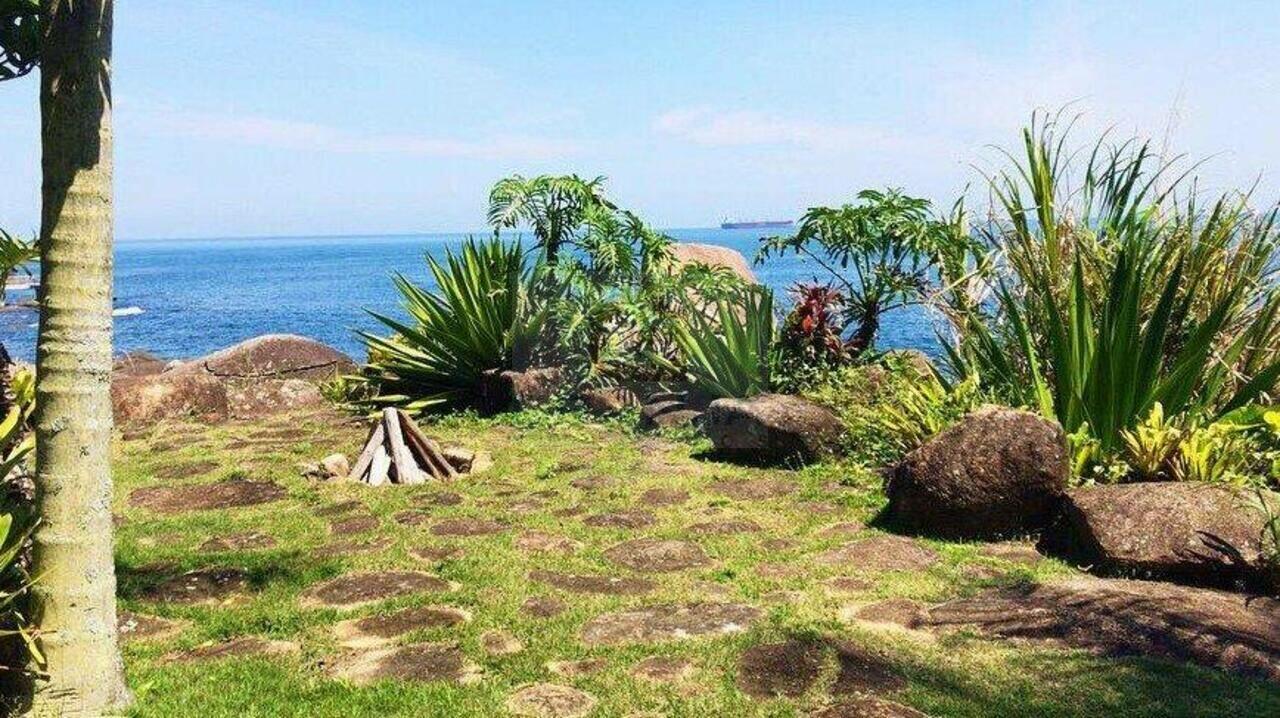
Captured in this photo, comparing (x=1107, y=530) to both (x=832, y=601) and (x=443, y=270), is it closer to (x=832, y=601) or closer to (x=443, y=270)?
(x=832, y=601)

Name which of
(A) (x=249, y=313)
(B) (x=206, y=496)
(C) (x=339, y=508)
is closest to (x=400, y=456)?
(C) (x=339, y=508)

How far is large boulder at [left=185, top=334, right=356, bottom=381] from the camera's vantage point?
1304 centimetres

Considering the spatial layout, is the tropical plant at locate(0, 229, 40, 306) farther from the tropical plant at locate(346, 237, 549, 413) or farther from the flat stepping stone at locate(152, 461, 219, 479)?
the tropical plant at locate(346, 237, 549, 413)

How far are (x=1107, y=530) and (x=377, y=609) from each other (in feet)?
12.1

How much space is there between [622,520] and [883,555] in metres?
1.68

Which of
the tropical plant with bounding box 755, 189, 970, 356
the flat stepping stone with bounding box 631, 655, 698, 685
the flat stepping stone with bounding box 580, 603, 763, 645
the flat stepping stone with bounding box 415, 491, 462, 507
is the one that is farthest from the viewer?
the tropical plant with bounding box 755, 189, 970, 356

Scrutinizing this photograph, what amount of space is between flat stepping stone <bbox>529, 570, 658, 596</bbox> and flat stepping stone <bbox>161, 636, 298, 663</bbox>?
1.32m

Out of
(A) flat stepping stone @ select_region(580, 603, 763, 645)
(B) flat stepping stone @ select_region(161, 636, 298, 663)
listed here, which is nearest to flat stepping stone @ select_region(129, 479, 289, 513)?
(B) flat stepping stone @ select_region(161, 636, 298, 663)

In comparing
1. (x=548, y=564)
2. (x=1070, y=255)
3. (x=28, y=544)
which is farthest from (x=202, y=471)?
A: (x=1070, y=255)

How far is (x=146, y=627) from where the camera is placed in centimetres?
439

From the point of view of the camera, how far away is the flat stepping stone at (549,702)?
3.44 m

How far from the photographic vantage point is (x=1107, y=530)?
199 inches

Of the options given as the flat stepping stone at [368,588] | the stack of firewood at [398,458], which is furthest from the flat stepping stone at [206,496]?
the flat stepping stone at [368,588]

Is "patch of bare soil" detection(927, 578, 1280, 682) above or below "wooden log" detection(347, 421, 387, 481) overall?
above
